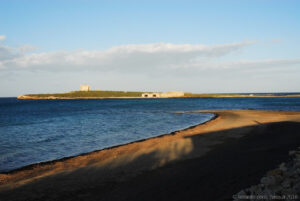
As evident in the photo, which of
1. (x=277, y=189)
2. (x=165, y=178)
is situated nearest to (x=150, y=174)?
(x=165, y=178)

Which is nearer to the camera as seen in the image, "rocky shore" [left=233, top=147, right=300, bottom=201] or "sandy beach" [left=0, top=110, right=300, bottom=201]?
"rocky shore" [left=233, top=147, right=300, bottom=201]

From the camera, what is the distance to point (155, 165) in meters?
13.7

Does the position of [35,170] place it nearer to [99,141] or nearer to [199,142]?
[99,141]

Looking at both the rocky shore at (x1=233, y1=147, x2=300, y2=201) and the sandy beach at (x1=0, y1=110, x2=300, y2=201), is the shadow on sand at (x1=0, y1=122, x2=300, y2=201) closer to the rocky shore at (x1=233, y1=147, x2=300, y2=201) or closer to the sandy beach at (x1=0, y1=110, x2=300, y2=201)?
the sandy beach at (x1=0, y1=110, x2=300, y2=201)

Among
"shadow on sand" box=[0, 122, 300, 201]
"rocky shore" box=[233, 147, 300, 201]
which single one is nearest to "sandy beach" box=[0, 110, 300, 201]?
"shadow on sand" box=[0, 122, 300, 201]

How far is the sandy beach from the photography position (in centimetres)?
955

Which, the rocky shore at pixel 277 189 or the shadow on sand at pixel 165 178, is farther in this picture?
the shadow on sand at pixel 165 178

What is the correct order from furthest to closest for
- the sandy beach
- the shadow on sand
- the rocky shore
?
the sandy beach < the shadow on sand < the rocky shore

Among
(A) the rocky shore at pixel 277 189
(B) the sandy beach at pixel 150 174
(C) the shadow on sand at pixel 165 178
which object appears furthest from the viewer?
(B) the sandy beach at pixel 150 174

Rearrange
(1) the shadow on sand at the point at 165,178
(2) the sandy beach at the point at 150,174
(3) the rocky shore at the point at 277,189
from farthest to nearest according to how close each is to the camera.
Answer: (2) the sandy beach at the point at 150,174
(1) the shadow on sand at the point at 165,178
(3) the rocky shore at the point at 277,189

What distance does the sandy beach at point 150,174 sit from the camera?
9.55m

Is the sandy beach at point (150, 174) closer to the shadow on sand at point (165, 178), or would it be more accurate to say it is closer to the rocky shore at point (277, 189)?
the shadow on sand at point (165, 178)

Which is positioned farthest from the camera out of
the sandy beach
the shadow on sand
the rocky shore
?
the sandy beach

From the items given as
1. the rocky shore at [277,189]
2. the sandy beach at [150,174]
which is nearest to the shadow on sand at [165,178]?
the sandy beach at [150,174]
